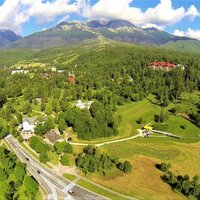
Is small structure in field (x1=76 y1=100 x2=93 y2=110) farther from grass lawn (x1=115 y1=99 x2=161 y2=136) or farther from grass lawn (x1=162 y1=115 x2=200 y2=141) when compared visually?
grass lawn (x1=162 y1=115 x2=200 y2=141)

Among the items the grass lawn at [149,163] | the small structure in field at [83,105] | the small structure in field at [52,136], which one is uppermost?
the small structure in field at [83,105]

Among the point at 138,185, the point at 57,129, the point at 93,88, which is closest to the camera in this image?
the point at 138,185

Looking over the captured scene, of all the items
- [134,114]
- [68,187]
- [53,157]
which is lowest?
[68,187]

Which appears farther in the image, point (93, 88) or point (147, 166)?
point (93, 88)

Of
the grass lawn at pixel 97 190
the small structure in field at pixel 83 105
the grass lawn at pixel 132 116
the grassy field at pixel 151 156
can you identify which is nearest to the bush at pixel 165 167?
the grassy field at pixel 151 156

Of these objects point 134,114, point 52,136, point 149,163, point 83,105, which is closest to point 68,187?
point 149,163

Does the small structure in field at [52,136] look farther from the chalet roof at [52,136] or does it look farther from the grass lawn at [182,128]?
the grass lawn at [182,128]

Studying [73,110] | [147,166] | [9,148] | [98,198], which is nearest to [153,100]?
[73,110]

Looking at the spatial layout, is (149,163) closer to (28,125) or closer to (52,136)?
(52,136)

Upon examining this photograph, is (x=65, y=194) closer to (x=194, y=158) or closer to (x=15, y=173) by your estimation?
(x=15, y=173)
